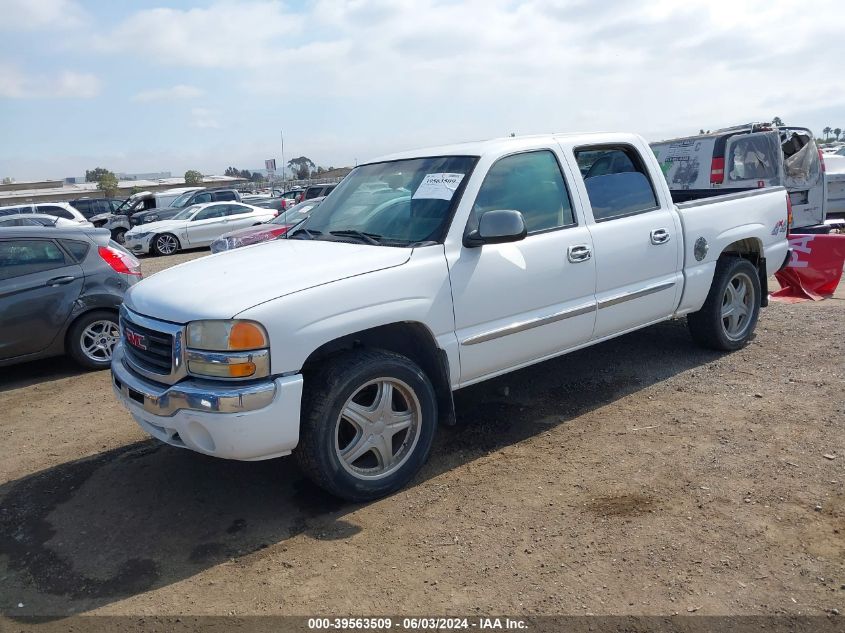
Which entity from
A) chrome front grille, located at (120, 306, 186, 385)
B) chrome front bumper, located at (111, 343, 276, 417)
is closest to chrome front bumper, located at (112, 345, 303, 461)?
chrome front bumper, located at (111, 343, 276, 417)

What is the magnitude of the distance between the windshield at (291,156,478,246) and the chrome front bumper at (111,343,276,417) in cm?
129

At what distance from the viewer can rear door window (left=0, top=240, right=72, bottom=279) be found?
666 centimetres

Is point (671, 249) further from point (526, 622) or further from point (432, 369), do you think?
point (526, 622)

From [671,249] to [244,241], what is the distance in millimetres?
8313

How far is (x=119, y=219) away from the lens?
1021 inches

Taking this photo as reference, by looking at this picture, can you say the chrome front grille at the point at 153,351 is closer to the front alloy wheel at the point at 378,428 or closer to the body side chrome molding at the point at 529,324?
the front alloy wheel at the point at 378,428

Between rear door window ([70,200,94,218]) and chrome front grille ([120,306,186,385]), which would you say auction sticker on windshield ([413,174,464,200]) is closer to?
chrome front grille ([120,306,186,385])

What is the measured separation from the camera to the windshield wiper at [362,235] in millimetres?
4293

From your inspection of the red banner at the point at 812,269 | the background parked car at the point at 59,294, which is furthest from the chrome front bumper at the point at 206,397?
the red banner at the point at 812,269

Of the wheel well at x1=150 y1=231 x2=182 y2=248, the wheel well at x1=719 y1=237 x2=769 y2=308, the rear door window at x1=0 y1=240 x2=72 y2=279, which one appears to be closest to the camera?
the wheel well at x1=719 y1=237 x2=769 y2=308

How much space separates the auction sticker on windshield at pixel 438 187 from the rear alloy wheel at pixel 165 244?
628 inches

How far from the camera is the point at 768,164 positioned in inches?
434

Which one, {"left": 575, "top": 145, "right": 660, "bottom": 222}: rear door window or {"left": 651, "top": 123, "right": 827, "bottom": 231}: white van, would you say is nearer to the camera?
{"left": 575, "top": 145, "right": 660, "bottom": 222}: rear door window

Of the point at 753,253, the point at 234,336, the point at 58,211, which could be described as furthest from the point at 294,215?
the point at 234,336
